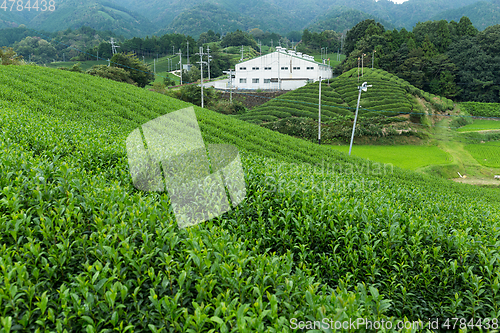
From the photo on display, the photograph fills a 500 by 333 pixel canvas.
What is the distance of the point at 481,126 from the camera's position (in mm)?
35406

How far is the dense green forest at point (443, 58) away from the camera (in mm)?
45344

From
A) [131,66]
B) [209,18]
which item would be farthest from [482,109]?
[209,18]

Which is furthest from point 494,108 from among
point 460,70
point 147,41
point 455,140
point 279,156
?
point 147,41

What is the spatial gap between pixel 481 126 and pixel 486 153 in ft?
42.7

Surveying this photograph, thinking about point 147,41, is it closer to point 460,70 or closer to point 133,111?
point 460,70

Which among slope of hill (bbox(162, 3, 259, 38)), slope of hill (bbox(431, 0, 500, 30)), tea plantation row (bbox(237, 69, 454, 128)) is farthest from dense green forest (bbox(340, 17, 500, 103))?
slope of hill (bbox(162, 3, 259, 38))

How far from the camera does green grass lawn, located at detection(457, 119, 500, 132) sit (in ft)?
110

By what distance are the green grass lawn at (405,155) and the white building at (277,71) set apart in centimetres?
2756

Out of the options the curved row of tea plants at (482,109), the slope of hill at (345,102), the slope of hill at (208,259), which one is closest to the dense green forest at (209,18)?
the curved row of tea plants at (482,109)

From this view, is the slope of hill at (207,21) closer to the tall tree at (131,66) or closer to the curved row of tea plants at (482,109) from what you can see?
the tall tree at (131,66)

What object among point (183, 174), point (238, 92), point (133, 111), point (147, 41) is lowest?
point (183, 174)

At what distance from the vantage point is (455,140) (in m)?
29.2

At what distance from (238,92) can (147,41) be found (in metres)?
54.2

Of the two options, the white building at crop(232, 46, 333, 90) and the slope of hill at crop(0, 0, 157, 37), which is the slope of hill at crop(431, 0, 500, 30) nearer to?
the white building at crop(232, 46, 333, 90)
